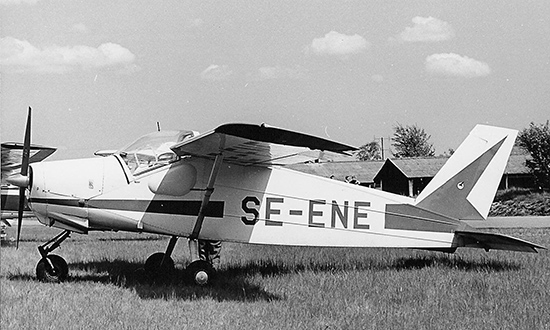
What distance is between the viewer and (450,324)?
18.5 feet

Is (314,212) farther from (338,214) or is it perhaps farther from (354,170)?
(354,170)

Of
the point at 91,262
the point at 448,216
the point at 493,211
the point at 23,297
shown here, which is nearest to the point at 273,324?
the point at 23,297

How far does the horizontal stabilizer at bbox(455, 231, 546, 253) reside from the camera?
8844mm

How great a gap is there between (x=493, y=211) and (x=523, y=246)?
23.9m

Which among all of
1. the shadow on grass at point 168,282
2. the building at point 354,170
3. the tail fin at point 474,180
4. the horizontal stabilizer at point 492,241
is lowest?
the shadow on grass at point 168,282

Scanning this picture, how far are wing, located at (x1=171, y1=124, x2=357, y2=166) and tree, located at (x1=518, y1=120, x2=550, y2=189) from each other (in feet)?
85.3

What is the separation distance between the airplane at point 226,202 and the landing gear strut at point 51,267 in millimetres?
14

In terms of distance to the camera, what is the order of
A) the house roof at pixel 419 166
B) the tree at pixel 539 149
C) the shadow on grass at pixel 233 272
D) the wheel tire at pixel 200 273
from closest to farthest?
1. the shadow on grass at pixel 233 272
2. the wheel tire at pixel 200 273
3. the tree at pixel 539 149
4. the house roof at pixel 419 166

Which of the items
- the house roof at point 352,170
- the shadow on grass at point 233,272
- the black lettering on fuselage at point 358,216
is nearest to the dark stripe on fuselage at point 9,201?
the shadow on grass at point 233,272

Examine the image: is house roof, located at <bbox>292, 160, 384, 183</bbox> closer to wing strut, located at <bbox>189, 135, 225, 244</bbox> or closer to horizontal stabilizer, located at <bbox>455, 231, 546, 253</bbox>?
horizontal stabilizer, located at <bbox>455, 231, 546, 253</bbox>

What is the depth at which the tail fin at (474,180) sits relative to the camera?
9.40m

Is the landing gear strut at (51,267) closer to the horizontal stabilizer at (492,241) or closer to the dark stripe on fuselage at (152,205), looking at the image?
the dark stripe on fuselage at (152,205)

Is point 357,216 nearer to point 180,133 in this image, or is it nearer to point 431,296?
point 431,296

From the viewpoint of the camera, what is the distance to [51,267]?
8.28 meters
